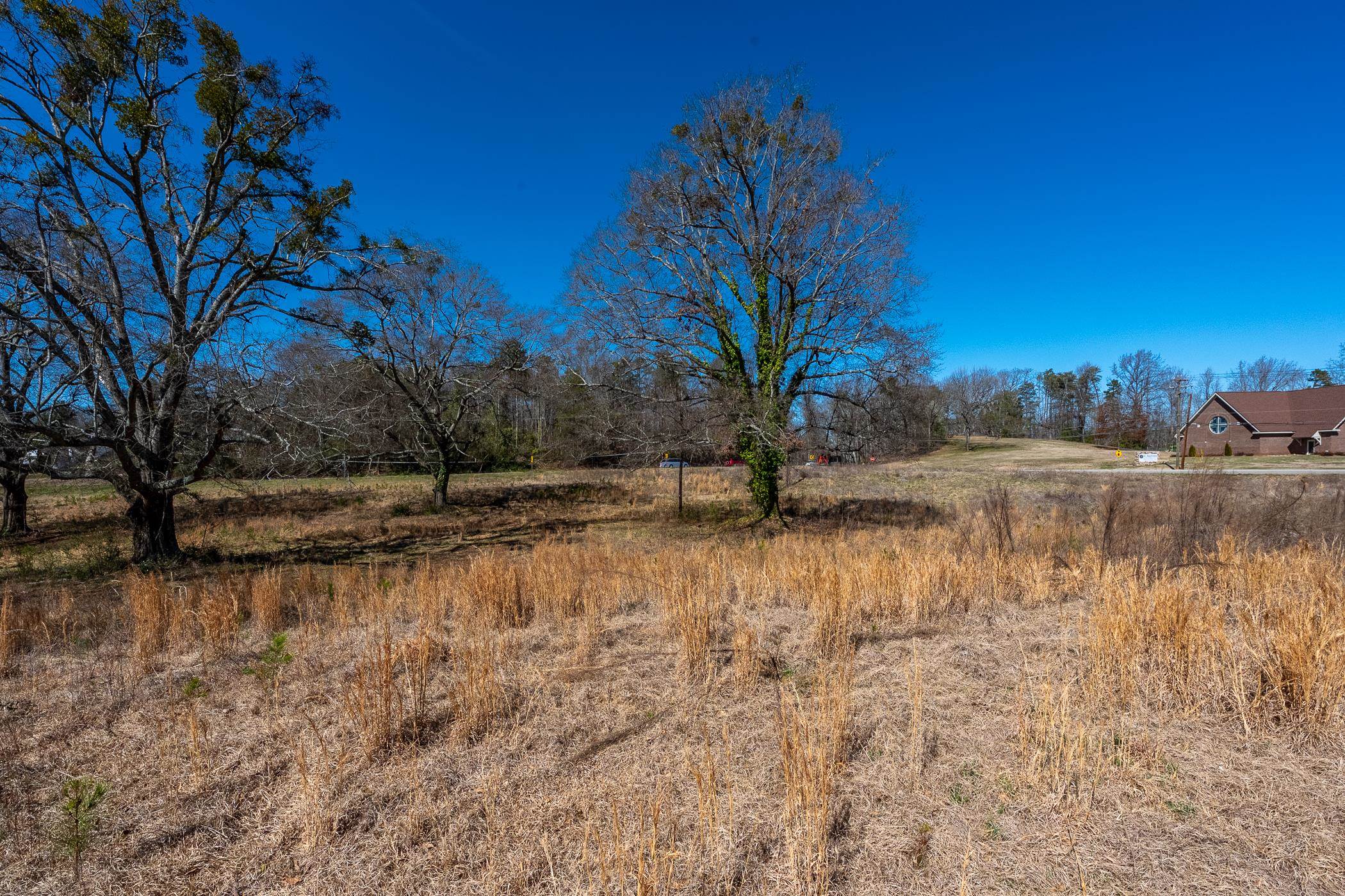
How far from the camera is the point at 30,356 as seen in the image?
1016 cm

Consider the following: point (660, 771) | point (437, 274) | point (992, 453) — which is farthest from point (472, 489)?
point (992, 453)

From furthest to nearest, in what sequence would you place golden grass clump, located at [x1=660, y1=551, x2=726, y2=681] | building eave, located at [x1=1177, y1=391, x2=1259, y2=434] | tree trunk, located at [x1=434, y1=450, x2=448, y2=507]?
building eave, located at [x1=1177, y1=391, x2=1259, y2=434], tree trunk, located at [x1=434, y1=450, x2=448, y2=507], golden grass clump, located at [x1=660, y1=551, x2=726, y2=681]

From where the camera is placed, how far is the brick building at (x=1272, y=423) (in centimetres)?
3741

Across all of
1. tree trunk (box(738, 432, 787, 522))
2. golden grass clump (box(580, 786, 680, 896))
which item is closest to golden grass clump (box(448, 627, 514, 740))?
golden grass clump (box(580, 786, 680, 896))

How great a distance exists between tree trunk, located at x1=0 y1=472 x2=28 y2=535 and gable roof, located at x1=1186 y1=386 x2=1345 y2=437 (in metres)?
60.4

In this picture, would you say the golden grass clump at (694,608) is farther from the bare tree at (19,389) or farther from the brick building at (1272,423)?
the brick building at (1272,423)

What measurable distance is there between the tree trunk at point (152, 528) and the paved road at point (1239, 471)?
25268mm

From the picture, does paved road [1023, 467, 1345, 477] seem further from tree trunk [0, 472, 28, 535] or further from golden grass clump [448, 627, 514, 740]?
tree trunk [0, 472, 28, 535]

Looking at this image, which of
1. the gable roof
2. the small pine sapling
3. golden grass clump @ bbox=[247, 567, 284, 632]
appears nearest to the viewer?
the small pine sapling

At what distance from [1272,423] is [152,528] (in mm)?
58020

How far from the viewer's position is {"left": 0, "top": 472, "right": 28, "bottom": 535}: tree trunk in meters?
12.9

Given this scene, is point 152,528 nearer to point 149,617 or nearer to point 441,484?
point 149,617

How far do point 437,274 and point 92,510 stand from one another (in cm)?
1200

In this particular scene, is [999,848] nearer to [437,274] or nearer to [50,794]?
[50,794]
